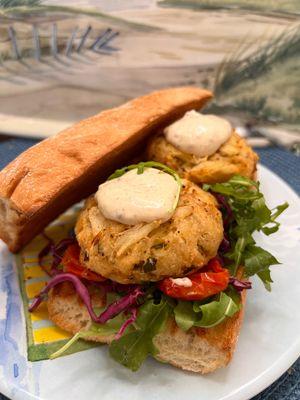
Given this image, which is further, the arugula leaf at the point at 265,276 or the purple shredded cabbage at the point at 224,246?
the purple shredded cabbage at the point at 224,246

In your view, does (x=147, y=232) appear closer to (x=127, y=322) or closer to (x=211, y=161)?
(x=127, y=322)

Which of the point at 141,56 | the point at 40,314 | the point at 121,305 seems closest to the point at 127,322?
the point at 121,305

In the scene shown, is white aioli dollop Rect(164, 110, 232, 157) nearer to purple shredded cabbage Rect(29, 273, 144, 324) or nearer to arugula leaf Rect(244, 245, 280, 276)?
arugula leaf Rect(244, 245, 280, 276)

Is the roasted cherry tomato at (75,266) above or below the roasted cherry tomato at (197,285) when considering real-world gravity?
below

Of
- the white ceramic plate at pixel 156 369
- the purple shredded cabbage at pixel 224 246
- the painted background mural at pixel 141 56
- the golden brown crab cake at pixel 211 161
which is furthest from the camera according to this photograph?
the painted background mural at pixel 141 56

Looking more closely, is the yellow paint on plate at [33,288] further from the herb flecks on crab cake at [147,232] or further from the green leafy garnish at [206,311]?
the green leafy garnish at [206,311]

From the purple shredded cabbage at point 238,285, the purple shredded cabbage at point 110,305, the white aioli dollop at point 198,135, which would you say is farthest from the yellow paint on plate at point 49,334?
the white aioli dollop at point 198,135
